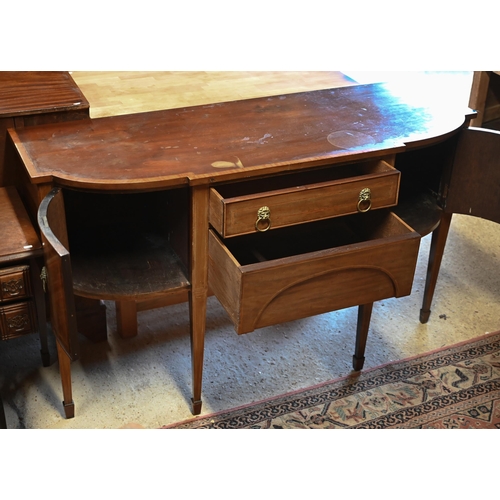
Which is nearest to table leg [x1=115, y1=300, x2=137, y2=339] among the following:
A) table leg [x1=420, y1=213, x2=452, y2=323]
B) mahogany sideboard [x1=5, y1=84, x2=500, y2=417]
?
mahogany sideboard [x1=5, y1=84, x2=500, y2=417]

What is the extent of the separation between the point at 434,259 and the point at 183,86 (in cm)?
106

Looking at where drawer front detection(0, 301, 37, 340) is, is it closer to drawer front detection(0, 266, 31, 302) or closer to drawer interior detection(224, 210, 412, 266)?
drawer front detection(0, 266, 31, 302)

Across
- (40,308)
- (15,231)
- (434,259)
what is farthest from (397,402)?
(15,231)

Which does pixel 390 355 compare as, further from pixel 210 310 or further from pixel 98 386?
pixel 98 386

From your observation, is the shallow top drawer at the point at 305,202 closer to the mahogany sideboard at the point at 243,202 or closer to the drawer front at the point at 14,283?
the mahogany sideboard at the point at 243,202

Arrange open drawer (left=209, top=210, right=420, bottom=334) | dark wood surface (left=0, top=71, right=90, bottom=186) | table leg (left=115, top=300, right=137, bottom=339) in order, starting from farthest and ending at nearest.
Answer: table leg (left=115, top=300, right=137, bottom=339)
dark wood surface (left=0, top=71, right=90, bottom=186)
open drawer (left=209, top=210, right=420, bottom=334)

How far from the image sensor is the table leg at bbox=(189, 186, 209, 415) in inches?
70.2

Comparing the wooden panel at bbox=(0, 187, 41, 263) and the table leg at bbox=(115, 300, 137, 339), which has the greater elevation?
the wooden panel at bbox=(0, 187, 41, 263)

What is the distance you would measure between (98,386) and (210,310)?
0.47m

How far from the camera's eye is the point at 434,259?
2391mm

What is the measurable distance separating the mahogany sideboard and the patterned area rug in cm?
10

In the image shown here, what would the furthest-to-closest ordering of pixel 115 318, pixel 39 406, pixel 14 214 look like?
pixel 115 318 < pixel 39 406 < pixel 14 214
